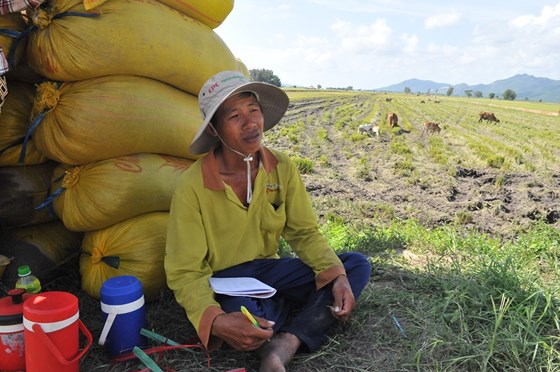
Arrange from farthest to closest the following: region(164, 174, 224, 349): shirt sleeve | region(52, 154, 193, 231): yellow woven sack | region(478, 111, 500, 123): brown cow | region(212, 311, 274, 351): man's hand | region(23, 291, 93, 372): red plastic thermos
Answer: region(478, 111, 500, 123): brown cow → region(52, 154, 193, 231): yellow woven sack → region(164, 174, 224, 349): shirt sleeve → region(212, 311, 274, 351): man's hand → region(23, 291, 93, 372): red plastic thermos

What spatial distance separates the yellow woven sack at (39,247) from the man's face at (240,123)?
1483 millimetres

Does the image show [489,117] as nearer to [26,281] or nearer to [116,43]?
[116,43]

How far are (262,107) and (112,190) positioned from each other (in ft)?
3.19

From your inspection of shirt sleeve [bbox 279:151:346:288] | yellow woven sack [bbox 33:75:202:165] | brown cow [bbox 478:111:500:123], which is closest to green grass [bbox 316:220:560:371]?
shirt sleeve [bbox 279:151:346:288]

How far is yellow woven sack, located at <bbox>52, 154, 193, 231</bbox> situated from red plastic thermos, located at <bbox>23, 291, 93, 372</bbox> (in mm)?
739

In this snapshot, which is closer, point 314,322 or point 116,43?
point 314,322

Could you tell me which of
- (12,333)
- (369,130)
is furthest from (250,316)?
(369,130)

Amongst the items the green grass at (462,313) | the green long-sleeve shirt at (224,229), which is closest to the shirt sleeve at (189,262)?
the green long-sleeve shirt at (224,229)

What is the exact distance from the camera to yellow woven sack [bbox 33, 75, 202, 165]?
2617mm

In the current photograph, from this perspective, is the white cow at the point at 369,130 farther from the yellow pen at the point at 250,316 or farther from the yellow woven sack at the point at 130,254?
the yellow pen at the point at 250,316

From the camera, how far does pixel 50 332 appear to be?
1956 mm

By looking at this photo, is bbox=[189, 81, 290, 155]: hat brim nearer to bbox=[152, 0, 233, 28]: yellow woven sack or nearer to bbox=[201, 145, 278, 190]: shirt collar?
bbox=[201, 145, 278, 190]: shirt collar

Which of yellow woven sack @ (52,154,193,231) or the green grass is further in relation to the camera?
yellow woven sack @ (52,154,193,231)

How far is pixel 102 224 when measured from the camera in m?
2.80
